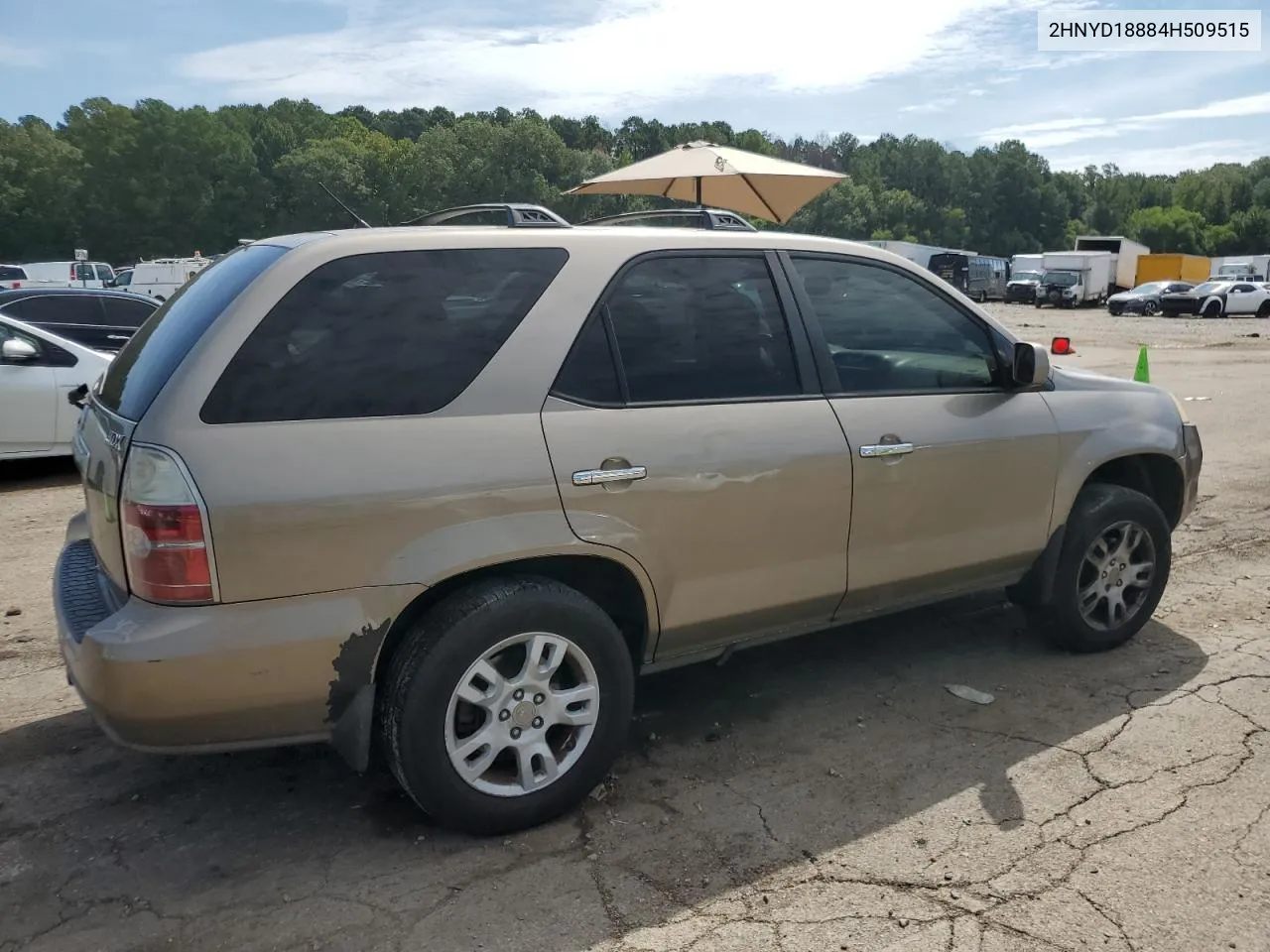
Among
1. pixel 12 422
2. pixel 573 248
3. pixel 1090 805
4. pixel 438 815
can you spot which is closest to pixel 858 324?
pixel 573 248

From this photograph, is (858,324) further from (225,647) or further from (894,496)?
(225,647)

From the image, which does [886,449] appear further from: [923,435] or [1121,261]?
[1121,261]

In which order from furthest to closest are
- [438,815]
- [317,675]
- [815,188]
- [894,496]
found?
[815,188] < [894,496] < [438,815] < [317,675]

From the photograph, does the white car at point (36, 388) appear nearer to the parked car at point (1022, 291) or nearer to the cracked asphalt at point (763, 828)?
the cracked asphalt at point (763, 828)

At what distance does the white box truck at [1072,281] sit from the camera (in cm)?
4703

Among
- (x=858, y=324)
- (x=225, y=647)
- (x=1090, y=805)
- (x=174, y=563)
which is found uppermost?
(x=858, y=324)

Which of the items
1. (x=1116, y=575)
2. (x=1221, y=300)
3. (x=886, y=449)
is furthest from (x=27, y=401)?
(x=1221, y=300)

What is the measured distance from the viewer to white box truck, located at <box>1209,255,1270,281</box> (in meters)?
58.0

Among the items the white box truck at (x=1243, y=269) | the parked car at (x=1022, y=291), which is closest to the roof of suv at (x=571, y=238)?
the parked car at (x=1022, y=291)

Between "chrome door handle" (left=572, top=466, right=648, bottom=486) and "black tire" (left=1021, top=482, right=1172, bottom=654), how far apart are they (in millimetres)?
2183

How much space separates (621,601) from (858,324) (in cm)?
143

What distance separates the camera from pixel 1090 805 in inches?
127

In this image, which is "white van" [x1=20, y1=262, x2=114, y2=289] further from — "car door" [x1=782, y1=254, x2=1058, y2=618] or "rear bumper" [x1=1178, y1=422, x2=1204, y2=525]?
"rear bumper" [x1=1178, y1=422, x2=1204, y2=525]

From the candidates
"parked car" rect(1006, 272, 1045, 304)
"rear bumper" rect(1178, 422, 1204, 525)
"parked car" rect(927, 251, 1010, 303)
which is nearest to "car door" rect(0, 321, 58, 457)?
"rear bumper" rect(1178, 422, 1204, 525)
